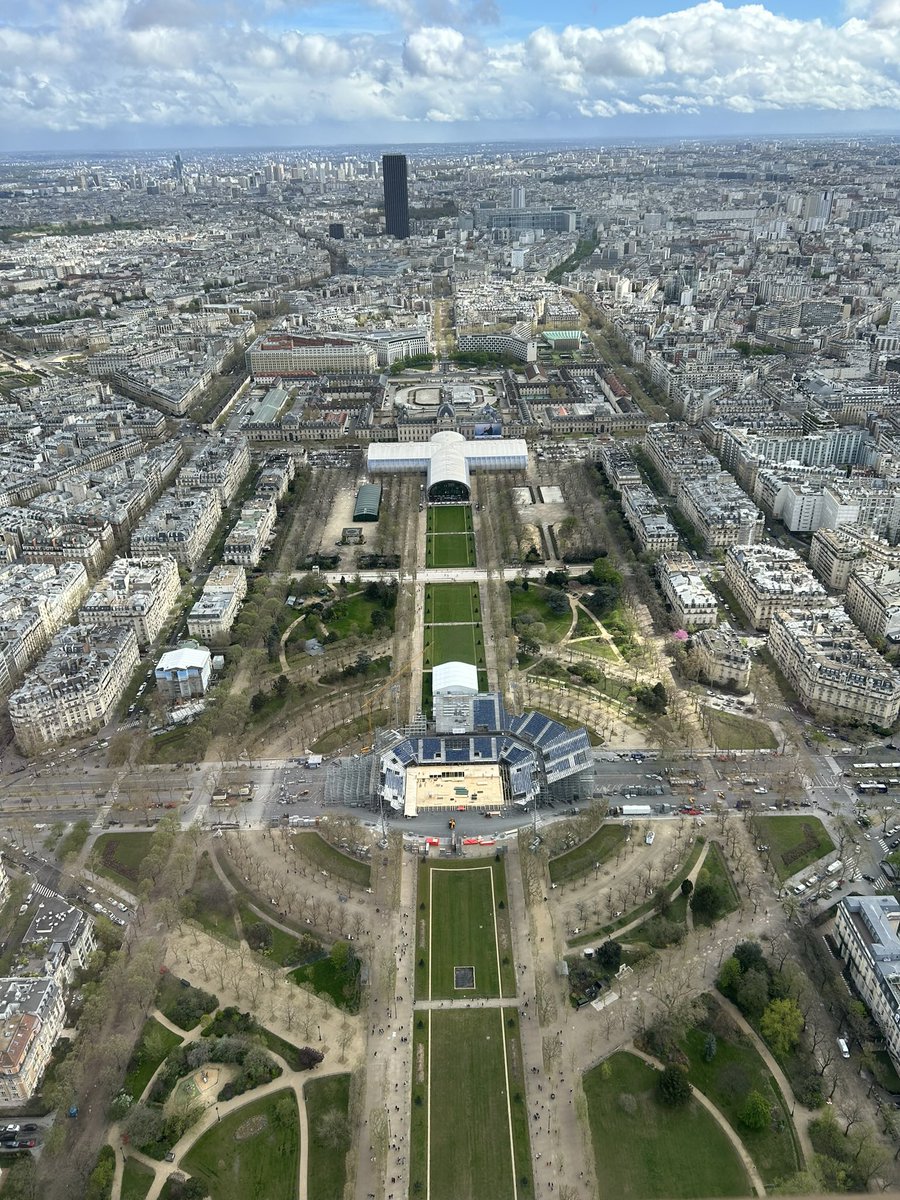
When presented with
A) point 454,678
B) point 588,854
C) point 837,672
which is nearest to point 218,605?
point 454,678

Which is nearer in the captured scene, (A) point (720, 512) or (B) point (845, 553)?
(B) point (845, 553)

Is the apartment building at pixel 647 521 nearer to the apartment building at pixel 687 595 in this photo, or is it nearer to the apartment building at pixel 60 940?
the apartment building at pixel 687 595

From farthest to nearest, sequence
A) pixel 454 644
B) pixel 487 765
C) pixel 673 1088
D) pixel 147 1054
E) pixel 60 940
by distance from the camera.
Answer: pixel 454 644, pixel 487 765, pixel 60 940, pixel 147 1054, pixel 673 1088

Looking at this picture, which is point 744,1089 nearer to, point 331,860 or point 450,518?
point 331,860

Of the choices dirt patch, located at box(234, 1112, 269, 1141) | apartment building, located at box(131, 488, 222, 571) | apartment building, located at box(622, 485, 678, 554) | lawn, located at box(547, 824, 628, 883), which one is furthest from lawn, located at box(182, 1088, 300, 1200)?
apartment building, located at box(622, 485, 678, 554)

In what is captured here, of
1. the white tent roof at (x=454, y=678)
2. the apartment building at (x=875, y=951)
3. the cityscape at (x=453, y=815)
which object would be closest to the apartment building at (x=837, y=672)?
the cityscape at (x=453, y=815)

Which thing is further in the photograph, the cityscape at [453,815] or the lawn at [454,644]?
the lawn at [454,644]
